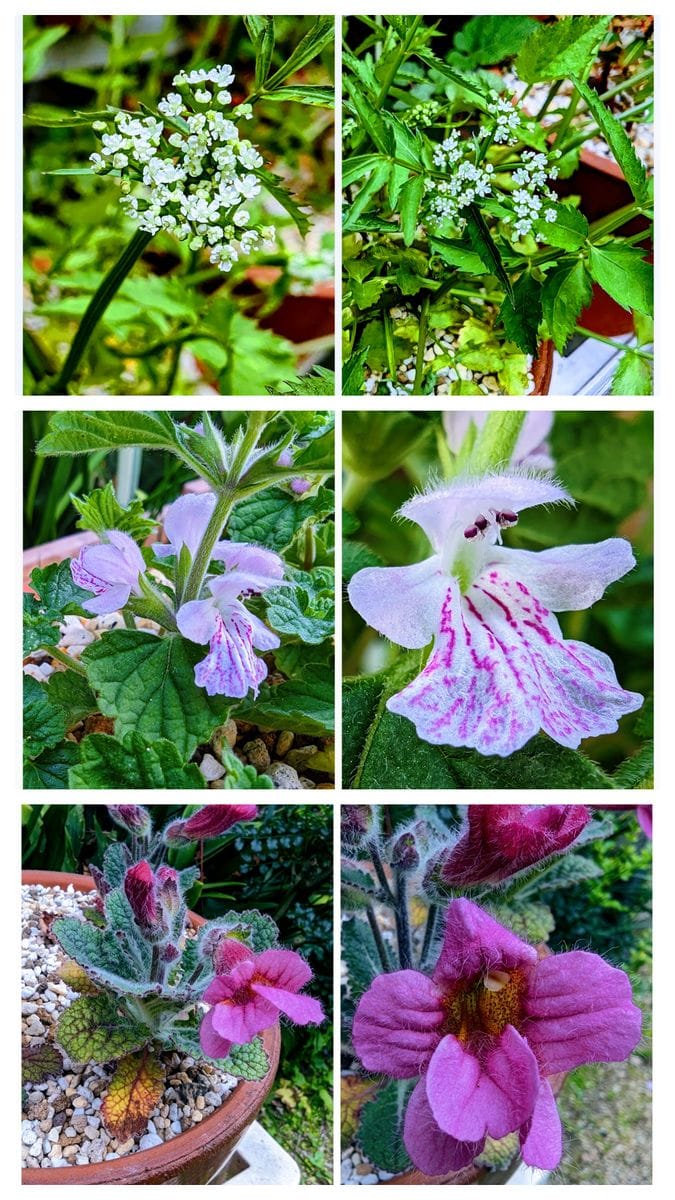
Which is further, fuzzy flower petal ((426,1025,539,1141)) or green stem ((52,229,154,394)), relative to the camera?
green stem ((52,229,154,394))

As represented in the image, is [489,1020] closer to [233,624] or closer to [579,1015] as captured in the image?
[579,1015]

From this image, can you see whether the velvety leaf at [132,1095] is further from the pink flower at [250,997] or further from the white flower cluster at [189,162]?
the white flower cluster at [189,162]

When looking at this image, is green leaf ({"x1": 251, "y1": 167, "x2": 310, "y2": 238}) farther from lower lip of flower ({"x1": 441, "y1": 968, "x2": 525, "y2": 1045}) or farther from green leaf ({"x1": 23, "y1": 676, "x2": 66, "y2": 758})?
lower lip of flower ({"x1": 441, "y1": 968, "x2": 525, "y2": 1045})

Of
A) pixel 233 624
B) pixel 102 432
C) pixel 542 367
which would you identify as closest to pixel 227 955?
pixel 233 624

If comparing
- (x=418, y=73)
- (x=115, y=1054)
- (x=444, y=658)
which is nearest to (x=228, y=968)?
(x=115, y=1054)

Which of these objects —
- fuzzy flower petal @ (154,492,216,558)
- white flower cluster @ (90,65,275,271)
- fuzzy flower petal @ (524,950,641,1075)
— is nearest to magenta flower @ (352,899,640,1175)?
fuzzy flower petal @ (524,950,641,1075)

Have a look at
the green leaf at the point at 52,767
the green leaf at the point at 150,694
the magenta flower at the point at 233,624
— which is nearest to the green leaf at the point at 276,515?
the magenta flower at the point at 233,624

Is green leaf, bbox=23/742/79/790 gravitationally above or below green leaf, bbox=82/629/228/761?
below

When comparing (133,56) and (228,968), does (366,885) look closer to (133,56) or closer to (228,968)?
(228,968)
